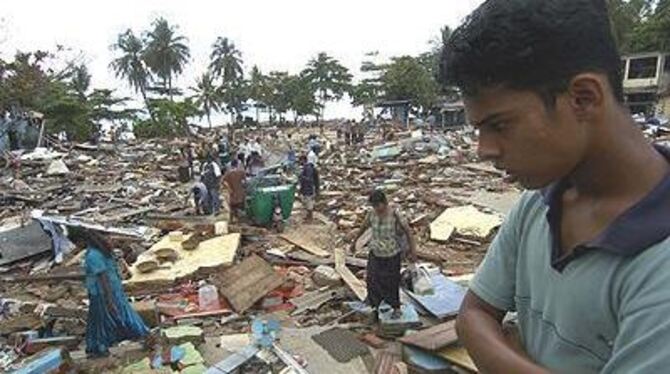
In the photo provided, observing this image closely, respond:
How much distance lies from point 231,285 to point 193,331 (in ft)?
5.20

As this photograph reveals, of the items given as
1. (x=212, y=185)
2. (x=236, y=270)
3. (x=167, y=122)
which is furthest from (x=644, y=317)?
(x=167, y=122)

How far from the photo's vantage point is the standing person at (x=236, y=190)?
43.5 feet

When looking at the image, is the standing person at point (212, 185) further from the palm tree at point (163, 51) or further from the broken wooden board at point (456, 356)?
the palm tree at point (163, 51)

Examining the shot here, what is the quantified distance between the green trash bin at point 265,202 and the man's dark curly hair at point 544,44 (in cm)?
1202

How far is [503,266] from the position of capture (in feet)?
4.18

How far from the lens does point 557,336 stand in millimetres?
1026

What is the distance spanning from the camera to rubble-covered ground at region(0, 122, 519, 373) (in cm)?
675

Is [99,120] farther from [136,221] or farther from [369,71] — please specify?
[136,221]

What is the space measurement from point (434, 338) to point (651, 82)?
1515 inches

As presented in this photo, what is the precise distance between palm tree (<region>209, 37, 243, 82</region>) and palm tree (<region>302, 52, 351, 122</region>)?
835cm

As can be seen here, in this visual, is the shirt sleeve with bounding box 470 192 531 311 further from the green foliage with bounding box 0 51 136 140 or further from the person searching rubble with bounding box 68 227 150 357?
the green foliage with bounding box 0 51 136 140

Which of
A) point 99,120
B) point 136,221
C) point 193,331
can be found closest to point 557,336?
point 193,331

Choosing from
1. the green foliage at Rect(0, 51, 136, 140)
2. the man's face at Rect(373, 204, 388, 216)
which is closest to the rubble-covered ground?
the man's face at Rect(373, 204, 388, 216)

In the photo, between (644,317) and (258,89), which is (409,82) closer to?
(258,89)
